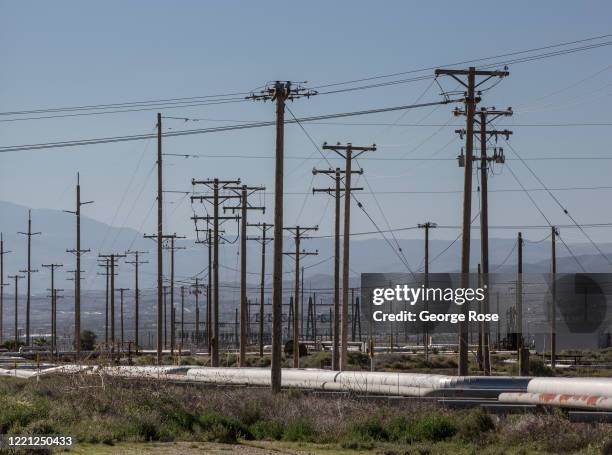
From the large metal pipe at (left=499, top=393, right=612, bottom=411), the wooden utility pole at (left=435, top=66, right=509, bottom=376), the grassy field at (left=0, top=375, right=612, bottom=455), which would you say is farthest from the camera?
the wooden utility pole at (left=435, top=66, right=509, bottom=376)

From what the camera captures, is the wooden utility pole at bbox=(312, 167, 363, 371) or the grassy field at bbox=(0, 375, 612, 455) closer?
the grassy field at bbox=(0, 375, 612, 455)

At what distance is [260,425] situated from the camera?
28.9 m

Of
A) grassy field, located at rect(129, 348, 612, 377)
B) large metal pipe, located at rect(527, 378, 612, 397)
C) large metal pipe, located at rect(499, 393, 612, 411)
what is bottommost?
grassy field, located at rect(129, 348, 612, 377)

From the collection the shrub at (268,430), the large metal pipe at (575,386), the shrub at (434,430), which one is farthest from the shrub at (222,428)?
the large metal pipe at (575,386)

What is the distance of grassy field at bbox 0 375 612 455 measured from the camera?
25203mm

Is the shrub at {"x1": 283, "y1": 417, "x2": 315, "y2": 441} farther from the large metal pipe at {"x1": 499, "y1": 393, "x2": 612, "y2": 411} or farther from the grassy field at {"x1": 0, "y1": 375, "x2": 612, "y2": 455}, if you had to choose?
the large metal pipe at {"x1": 499, "y1": 393, "x2": 612, "y2": 411}

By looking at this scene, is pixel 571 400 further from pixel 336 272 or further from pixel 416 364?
pixel 416 364

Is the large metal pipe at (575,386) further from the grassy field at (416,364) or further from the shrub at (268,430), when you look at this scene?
the grassy field at (416,364)

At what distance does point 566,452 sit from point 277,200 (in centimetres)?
1384

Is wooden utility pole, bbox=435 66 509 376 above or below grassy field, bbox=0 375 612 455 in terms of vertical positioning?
above

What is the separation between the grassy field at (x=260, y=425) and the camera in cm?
2520

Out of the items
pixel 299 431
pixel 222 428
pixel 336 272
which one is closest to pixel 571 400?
pixel 299 431

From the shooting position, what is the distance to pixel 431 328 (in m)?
89.3

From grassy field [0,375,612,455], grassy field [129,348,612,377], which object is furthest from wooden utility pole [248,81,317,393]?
grassy field [129,348,612,377]
